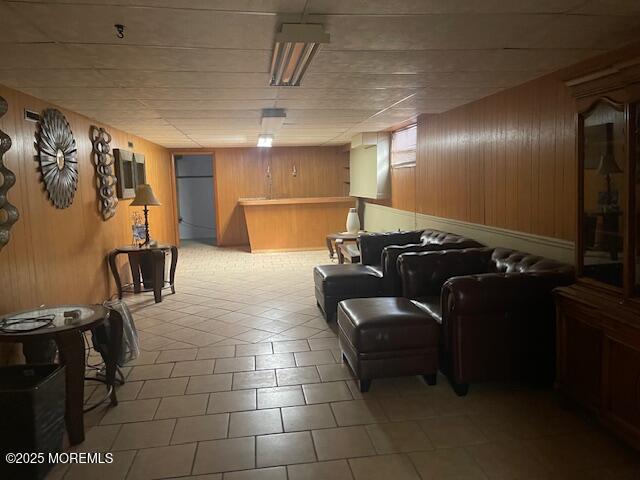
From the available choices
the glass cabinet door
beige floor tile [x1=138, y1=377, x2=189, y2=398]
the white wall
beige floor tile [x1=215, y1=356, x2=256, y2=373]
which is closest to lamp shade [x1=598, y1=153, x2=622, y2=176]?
the glass cabinet door

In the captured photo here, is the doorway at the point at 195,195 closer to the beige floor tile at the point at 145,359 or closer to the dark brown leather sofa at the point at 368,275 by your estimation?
the dark brown leather sofa at the point at 368,275

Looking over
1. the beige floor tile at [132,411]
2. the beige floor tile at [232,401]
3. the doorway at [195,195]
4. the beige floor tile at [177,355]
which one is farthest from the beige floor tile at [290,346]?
the doorway at [195,195]

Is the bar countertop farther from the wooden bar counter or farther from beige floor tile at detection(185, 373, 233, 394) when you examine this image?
beige floor tile at detection(185, 373, 233, 394)

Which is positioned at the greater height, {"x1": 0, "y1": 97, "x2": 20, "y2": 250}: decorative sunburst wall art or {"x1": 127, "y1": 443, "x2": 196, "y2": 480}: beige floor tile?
{"x1": 0, "y1": 97, "x2": 20, "y2": 250}: decorative sunburst wall art

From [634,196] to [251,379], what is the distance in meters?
2.63

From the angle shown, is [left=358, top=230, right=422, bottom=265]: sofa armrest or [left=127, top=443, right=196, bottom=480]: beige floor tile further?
[left=358, top=230, right=422, bottom=265]: sofa armrest

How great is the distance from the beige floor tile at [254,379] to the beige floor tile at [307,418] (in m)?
0.43

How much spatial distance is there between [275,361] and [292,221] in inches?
239

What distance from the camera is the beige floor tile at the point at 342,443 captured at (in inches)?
99.3

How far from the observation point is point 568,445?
2.53 m

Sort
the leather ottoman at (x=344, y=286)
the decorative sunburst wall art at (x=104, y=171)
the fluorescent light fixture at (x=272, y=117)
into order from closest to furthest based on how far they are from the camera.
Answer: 1. the leather ottoman at (x=344, y=286)
2. the fluorescent light fixture at (x=272, y=117)
3. the decorative sunburst wall art at (x=104, y=171)

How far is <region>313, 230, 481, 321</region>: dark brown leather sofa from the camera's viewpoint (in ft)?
15.0

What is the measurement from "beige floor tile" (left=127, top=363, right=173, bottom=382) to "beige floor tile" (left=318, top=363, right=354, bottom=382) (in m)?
1.15

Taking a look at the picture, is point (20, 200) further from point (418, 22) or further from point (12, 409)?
point (418, 22)
